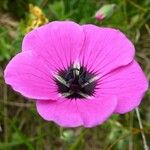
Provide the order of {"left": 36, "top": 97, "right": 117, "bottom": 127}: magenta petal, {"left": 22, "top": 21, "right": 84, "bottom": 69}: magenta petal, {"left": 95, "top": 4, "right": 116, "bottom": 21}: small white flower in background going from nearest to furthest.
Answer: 1. {"left": 36, "top": 97, "right": 117, "bottom": 127}: magenta petal
2. {"left": 22, "top": 21, "right": 84, "bottom": 69}: magenta petal
3. {"left": 95, "top": 4, "right": 116, "bottom": 21}: small white flower in background

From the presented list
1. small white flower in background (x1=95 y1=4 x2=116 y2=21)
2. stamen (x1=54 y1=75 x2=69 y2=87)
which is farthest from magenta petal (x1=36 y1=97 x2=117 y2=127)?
small white flower in background (x1=95 y1=4 x2=116 y2=21)

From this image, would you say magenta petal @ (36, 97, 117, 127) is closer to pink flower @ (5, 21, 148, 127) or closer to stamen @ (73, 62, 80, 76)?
pink flower @ (5, 21, 148, 127)

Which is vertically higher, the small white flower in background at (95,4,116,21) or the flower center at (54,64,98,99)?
the small white flower in background at (95,4,116,21)

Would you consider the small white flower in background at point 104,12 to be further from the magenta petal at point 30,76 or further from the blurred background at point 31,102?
the magenta petal at point 30,76

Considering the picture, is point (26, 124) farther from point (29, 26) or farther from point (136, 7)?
point (136, 7)

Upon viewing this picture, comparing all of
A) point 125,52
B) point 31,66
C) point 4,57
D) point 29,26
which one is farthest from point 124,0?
point 31,66

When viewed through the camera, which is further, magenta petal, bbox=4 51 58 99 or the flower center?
the flower center

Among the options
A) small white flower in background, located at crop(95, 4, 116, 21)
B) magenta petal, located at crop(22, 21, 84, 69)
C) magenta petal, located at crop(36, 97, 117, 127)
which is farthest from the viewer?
small white flower in background, located at crop(95, 4, 116, 21)
